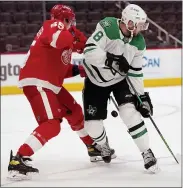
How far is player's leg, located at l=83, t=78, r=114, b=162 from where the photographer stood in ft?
8.20

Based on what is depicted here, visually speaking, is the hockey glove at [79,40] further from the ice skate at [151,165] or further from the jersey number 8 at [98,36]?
the ice skate at [151,165]

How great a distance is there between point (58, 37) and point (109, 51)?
355 millimetres

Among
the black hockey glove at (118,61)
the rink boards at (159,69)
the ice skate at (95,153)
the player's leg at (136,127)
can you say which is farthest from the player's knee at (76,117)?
the rink boards at (159,69)

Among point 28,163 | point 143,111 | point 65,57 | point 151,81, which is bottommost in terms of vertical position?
point 151,81

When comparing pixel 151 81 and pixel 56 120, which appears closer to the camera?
pixel 56 120

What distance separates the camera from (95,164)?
2.59 m

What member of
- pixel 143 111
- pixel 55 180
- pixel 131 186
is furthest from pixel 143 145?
pixel 55 180

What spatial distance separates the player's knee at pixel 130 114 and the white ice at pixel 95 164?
259 mm

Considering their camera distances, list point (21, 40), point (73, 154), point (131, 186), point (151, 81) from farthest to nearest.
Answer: point (21, 40), point (151, 81), point (73, 154), point (131, 186)

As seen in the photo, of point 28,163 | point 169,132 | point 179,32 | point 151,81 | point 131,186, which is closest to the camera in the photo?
point 131,186

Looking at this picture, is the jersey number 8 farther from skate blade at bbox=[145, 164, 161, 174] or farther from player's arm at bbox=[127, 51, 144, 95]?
skate blade at bbox=[145, 164, 161, 174]

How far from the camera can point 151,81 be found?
6.29m

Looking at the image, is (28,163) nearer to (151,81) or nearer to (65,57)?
(65,57)

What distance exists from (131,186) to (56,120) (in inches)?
19.8
